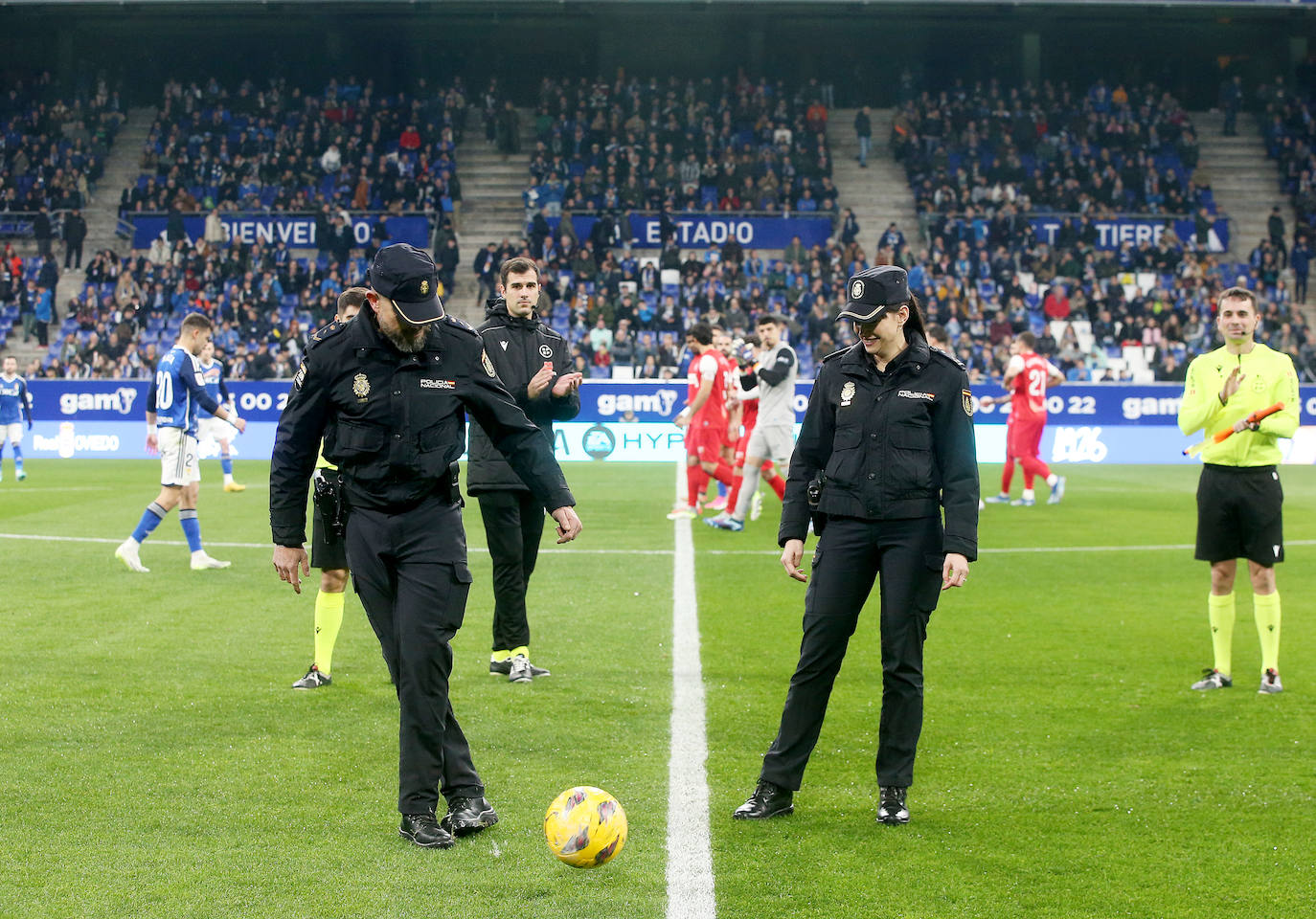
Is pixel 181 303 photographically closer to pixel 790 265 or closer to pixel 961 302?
pixel 790 265

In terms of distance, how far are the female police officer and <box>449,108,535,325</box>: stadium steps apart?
3178 cm

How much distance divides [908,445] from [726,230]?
32877mm

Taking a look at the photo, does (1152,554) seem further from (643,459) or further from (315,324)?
(315,324)

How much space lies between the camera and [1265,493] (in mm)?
7836

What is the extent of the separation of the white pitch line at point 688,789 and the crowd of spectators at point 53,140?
1389 inches

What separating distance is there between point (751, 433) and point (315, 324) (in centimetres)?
2134

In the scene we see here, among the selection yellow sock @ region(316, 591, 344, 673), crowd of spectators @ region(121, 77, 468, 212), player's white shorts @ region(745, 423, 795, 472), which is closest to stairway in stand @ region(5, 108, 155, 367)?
crowd of spectators @ region(121, 77, 468, 212)

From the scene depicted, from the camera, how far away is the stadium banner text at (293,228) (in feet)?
125

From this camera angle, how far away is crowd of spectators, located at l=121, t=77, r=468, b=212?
129 ft

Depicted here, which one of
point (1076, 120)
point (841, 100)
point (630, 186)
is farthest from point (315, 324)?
point (1076, 120)

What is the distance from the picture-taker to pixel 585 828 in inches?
193

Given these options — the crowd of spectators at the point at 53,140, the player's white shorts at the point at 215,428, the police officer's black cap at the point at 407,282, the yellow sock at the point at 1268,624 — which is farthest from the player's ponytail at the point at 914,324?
the crowd of spectators at the point at 53,140

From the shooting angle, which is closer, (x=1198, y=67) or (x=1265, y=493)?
(x=1265, y=493)

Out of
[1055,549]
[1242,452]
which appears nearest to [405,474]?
[1242,452]
